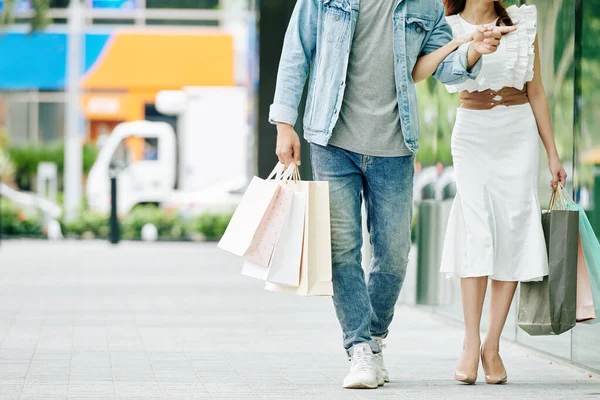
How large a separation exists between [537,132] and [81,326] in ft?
11.2

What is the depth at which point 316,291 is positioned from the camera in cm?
493

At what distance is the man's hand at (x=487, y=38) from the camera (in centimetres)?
478

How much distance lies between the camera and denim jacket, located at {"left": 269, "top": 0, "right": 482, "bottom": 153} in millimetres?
4965

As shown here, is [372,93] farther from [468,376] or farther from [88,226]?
[88,226]

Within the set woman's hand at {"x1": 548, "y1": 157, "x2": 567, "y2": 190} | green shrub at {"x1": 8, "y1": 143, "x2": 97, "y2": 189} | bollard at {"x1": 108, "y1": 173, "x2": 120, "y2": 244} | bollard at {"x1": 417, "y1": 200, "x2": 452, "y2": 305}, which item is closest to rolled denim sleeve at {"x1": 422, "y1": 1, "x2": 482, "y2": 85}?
woman's hand at {"x1": 548, "y1": 157, "x2": 567, "y2": 190}

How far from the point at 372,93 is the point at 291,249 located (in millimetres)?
708

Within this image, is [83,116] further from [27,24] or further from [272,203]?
[272,203]

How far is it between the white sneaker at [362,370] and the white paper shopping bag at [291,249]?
41 cm

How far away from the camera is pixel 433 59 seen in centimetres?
508

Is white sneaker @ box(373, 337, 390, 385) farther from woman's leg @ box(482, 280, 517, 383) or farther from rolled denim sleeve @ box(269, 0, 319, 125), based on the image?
rolled denim sleeve @ box(269, 0, 319, 125)

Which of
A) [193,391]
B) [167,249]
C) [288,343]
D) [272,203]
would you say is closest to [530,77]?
[272,203]

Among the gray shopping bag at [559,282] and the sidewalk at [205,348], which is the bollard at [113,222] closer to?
the sidewalk at [205,348]

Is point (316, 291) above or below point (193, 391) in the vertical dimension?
above

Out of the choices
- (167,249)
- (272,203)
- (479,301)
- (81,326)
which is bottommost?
(167,249)
